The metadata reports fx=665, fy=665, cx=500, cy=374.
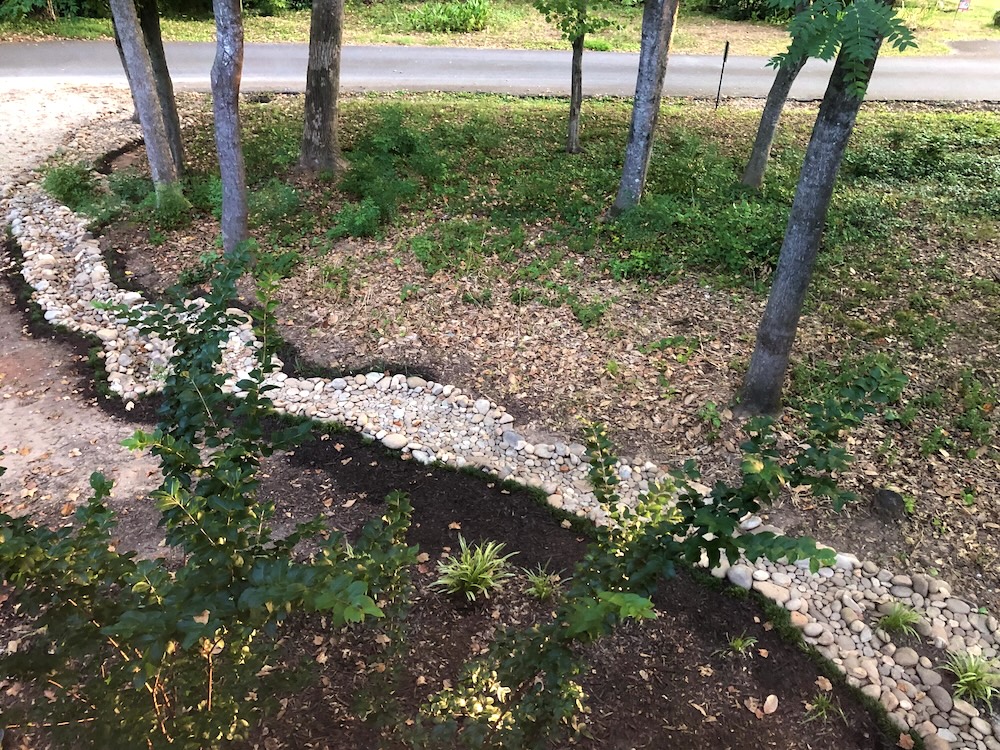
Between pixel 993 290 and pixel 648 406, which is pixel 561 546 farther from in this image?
pixel 993 290

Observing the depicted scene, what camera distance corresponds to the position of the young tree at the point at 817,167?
3252 mm

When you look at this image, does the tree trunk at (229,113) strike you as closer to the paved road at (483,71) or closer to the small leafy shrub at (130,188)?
the small leafy shrub at (130,188)

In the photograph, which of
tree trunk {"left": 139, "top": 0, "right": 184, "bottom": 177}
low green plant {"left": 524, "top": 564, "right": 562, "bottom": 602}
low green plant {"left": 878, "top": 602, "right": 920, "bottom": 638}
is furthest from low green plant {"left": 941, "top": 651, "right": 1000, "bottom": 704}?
tree trunk {"left": 139, "top": 0, "right": 184, "bottom": 177}

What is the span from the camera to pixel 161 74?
882cm

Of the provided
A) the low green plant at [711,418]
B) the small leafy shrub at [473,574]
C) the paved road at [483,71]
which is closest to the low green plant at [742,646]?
the small leafy shrub at [473,574]

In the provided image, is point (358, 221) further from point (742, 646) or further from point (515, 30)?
point (515, 30)

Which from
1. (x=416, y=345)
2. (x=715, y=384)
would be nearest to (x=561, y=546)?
(x=715, y=384)

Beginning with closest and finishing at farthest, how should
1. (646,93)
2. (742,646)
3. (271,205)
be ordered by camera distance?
(742,646) → (646,93) → (271,205)

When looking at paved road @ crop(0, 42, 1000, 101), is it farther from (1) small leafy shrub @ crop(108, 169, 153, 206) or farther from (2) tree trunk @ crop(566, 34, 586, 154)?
(1) small leafy shrub @ crop(108, 169, 153, 206)

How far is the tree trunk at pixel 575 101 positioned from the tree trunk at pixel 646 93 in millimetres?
1708

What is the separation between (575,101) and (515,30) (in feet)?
33.4

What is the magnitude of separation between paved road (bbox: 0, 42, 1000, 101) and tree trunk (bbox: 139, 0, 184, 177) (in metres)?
4.29

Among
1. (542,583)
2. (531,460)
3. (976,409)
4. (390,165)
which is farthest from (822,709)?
(390,165)

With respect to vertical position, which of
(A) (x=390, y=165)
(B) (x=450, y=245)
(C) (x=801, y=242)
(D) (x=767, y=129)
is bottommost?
(B) (x=450, y=245)
